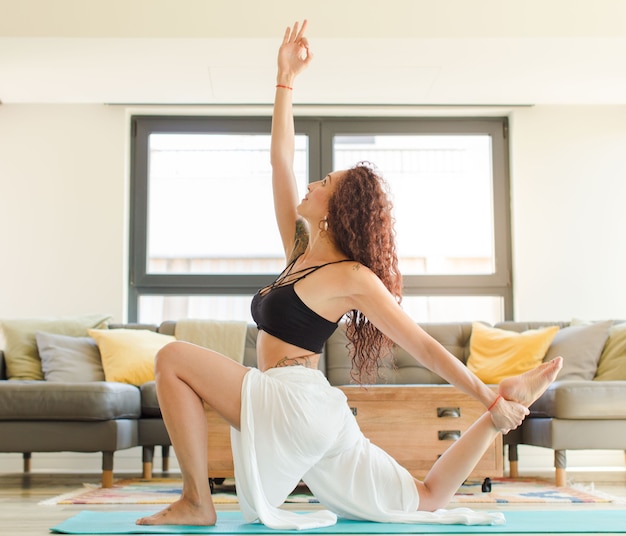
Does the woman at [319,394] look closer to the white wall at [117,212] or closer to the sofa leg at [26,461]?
the sofa leg at [26,461]

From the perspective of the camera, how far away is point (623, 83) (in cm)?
588

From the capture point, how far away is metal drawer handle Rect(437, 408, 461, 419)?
13.7 feet

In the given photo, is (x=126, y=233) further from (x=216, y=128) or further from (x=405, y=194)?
(x=405, y=194)

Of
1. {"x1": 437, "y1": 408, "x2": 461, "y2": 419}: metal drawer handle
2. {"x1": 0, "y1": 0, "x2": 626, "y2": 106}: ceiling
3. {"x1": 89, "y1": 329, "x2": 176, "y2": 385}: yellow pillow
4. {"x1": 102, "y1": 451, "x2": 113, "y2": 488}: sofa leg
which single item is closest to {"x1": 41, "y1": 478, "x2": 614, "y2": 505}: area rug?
{"x1": 102, "y1": 451, "x2": 113, "y2": 488}: sofa leg

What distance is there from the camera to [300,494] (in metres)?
4.04

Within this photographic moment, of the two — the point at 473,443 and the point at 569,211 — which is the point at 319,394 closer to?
the point at 473,443

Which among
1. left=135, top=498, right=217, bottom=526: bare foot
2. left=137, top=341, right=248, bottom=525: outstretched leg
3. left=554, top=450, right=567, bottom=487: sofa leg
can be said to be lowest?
left=554, top=450, right=567, bottom=487: sofa leg

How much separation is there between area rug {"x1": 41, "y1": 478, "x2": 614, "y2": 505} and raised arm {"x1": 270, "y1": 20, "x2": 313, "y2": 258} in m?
1.42

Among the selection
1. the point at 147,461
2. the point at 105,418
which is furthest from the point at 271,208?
the point at 105,418

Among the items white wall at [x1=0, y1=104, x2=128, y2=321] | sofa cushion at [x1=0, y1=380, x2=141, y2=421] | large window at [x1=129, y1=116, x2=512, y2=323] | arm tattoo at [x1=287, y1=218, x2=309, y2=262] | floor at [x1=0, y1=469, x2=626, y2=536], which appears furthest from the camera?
large window at [x1=129, y1=116, x2=512, y2=323]

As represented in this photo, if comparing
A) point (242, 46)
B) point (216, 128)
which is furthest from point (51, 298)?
point (242, 46)

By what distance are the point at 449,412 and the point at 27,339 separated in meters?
2.61

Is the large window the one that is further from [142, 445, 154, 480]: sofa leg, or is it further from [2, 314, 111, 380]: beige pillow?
[142, 445, 154, 480]: sofa leg

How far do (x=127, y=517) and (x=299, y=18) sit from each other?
334cm
